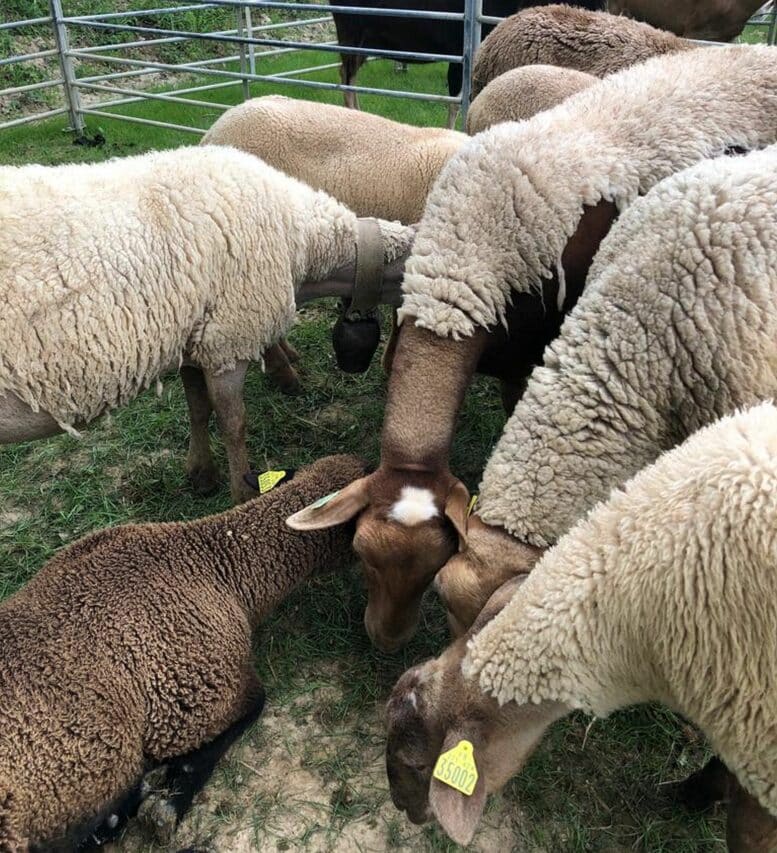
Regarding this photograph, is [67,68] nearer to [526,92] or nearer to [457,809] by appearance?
[526,92]

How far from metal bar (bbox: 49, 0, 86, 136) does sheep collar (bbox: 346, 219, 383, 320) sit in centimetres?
689

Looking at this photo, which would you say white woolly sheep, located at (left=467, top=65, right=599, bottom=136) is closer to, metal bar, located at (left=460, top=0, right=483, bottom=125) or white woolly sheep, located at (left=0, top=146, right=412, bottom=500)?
metal bar, located at (left=460, top=0, right=483, bottom=125)

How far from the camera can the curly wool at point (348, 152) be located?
4.88 meters

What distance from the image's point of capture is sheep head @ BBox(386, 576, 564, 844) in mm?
1879

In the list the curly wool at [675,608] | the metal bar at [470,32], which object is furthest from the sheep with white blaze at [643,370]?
the metal bar at [470,32]

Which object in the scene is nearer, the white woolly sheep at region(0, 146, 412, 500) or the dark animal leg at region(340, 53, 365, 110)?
the white woolly sheep at region(0, 146, 412, 500)

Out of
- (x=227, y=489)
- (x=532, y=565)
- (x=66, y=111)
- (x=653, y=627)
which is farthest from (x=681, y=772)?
(x=66, y=111)

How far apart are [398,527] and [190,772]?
3.49ft

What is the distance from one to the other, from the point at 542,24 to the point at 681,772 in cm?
502

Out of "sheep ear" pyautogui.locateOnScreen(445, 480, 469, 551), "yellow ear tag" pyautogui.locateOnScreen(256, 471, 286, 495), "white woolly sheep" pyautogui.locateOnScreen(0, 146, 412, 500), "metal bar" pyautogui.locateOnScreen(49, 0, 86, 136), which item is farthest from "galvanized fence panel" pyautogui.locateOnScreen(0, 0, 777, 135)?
"sheep ear" pyautogui.locateOnScreen(445, 480, 469, 551)

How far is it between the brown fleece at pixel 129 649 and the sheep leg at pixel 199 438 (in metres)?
0.86

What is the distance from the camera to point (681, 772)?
2641mm

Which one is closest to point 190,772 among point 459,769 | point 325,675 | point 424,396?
point 325,675

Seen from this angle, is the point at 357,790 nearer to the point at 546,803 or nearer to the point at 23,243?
the point at 546,803
